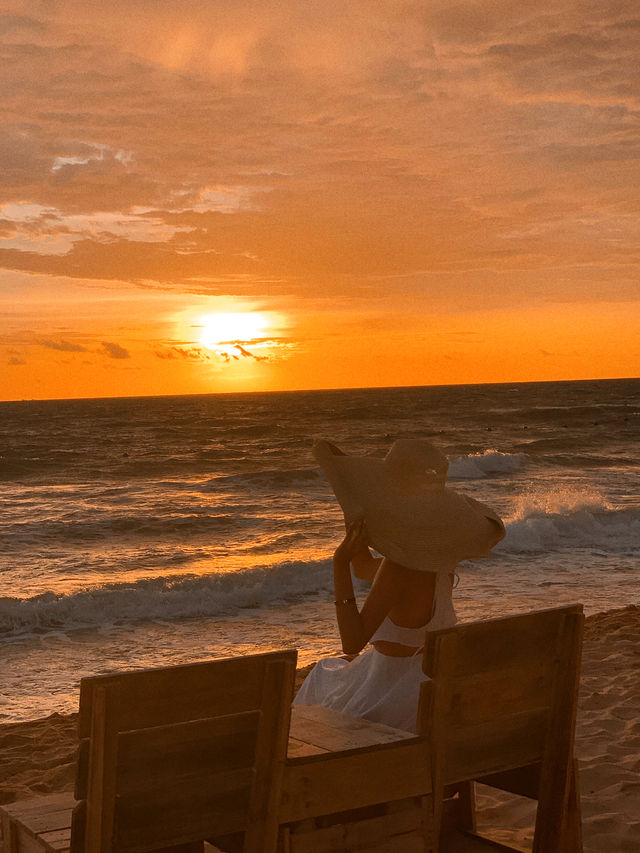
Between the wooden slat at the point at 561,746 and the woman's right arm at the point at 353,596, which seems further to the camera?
the woman's right arm at the point at 353,596

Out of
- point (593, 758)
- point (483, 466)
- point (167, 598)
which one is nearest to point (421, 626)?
point (593, 758)

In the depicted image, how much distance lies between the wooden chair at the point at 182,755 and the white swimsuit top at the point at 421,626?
103 centimetres

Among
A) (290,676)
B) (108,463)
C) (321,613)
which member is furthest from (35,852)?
(108,463)

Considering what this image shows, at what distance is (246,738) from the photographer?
9.50 feet

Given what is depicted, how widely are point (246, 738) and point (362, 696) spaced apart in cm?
102

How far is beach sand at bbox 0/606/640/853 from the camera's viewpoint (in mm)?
4828

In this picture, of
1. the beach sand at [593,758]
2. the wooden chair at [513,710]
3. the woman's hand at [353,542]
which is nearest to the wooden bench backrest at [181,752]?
the wooden chair at [513,710]

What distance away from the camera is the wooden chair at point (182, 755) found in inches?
104

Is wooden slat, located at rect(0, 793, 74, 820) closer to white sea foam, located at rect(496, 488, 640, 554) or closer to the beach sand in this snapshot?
the beach sand

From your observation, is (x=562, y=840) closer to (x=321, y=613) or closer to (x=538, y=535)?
(x=321, y=613)

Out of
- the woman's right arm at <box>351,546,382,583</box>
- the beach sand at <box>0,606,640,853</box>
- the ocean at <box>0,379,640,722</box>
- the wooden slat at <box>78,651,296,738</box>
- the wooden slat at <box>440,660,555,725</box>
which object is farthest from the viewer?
the ocean at <box>0,379,640,722</box>

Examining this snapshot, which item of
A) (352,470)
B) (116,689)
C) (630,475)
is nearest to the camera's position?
(116,689)

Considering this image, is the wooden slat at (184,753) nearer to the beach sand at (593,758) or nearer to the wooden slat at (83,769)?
the wooden slat at (83,769)

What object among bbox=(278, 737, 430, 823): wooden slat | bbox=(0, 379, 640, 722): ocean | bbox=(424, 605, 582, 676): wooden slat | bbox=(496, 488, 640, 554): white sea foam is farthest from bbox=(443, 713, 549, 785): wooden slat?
bbox=(496, 488, 640, 554): white sea foam
